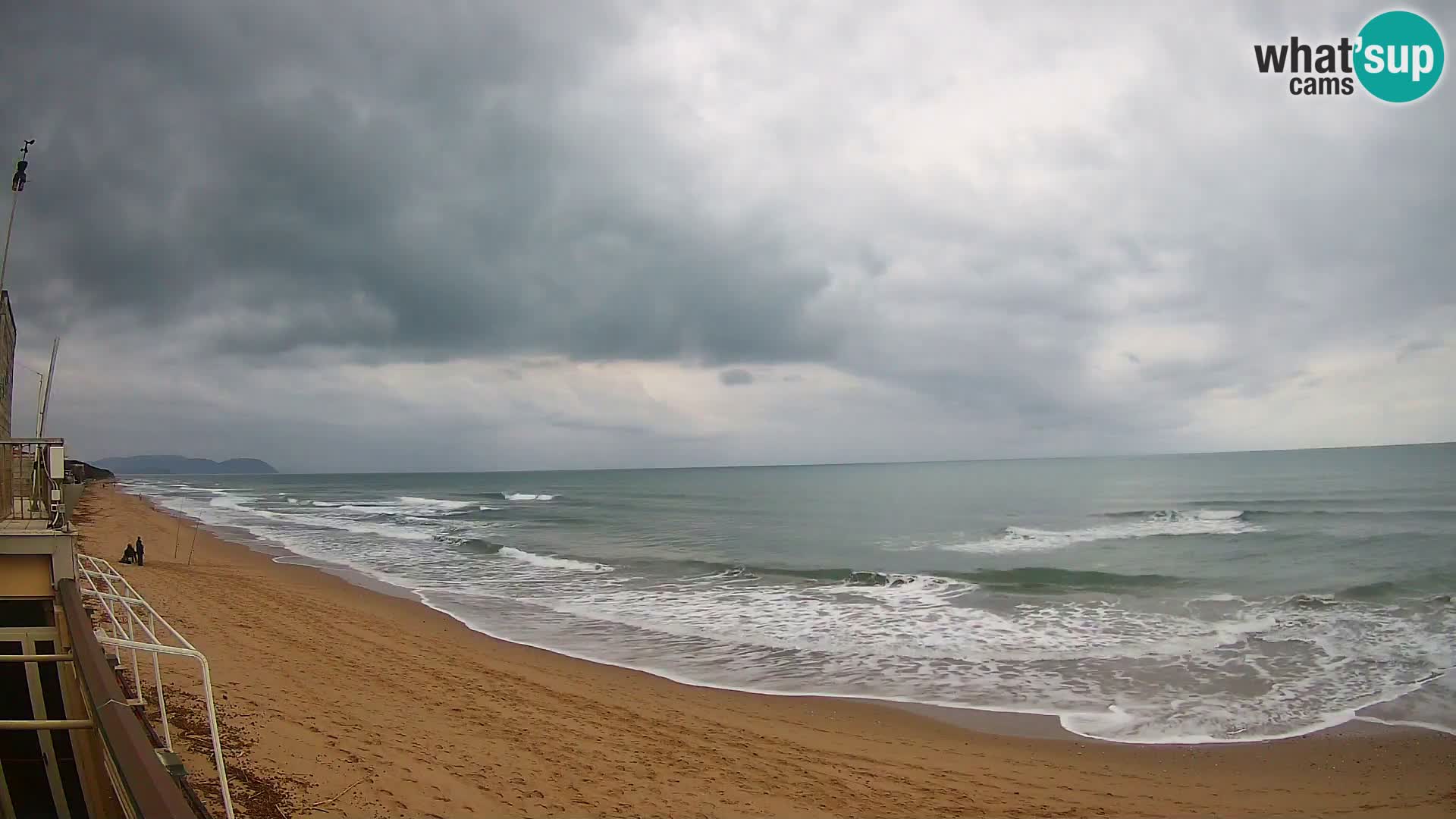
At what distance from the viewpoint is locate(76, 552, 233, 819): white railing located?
4.04 metres

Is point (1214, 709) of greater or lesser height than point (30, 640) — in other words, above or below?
below

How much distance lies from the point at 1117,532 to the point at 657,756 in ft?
110

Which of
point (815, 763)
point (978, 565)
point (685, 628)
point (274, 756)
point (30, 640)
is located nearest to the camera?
point (30, 640)

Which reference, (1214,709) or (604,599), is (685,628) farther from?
(1214,709)

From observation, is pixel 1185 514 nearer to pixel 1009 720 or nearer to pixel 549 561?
pixel 549 561

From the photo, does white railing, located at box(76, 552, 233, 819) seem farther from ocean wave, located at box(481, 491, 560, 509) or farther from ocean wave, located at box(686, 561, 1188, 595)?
ocean wave, located at box(481, 491, 560, 509)

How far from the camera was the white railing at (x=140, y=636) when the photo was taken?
4.04m

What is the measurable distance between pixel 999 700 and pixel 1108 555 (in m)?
19.4

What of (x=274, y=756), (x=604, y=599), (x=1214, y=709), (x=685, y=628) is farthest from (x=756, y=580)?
(x=274, y=756)

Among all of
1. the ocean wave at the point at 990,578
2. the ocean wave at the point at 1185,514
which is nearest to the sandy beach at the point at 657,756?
the ocean wave at the point at 990,578

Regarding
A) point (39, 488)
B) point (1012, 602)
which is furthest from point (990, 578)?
point (39, 488)

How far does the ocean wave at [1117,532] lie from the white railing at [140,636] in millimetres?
26818

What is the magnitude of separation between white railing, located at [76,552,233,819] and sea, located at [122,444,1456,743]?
628cm

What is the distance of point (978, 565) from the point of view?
2556cm
